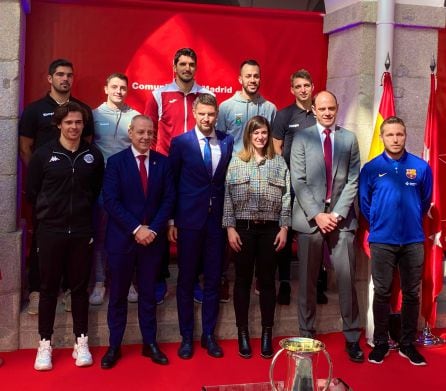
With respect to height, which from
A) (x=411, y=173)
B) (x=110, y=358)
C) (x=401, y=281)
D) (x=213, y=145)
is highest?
(x=213, y=145)

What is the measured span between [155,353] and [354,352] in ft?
4.52

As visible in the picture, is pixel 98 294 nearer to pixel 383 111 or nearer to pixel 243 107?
pixel 243 107

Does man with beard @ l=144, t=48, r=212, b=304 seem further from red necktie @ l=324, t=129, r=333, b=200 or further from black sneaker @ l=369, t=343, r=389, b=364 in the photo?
black sneaker @ l=369, t=343, r=389, b=364

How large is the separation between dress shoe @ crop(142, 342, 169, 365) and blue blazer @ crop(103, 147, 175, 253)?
71cm

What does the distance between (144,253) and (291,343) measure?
1819 mm

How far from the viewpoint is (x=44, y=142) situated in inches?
164

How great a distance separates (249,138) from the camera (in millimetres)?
4055

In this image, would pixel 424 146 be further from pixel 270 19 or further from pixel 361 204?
pixel 270 19

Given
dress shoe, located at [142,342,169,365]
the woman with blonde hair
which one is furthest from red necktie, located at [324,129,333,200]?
dress shoe, located at [142,342,169,365]

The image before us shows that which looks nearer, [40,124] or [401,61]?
[40,124]

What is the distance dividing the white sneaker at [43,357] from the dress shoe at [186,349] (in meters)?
0.86

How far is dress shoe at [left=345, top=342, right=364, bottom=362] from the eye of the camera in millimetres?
4137

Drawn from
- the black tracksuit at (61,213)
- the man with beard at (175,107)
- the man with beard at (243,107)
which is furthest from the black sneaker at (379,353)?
the black tracksuit at (61,213)

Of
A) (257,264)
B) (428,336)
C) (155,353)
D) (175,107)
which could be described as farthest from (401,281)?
(175,107)
